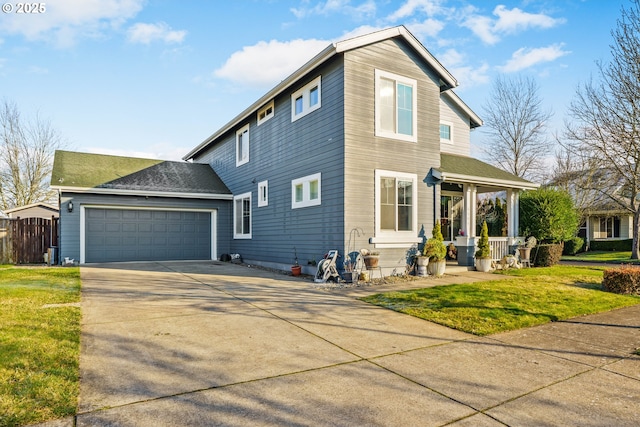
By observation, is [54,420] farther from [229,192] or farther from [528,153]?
[528,153]

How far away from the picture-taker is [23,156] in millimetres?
26016

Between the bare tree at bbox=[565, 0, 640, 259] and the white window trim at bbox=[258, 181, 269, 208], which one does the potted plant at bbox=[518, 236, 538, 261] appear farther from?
the white window trim at bbox=[258, 181, 269, 208]

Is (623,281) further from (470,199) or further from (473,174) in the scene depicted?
(473,174)

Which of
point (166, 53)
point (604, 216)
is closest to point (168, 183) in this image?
point (166, 53)

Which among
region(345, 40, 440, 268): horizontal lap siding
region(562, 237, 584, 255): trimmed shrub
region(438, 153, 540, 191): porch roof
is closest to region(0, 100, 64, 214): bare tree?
region(345, 40, 440, 268): horizontal lap siding

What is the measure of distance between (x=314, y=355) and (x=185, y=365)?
1.41 meters

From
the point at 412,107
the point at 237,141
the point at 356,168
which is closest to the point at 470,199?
the point at 412,107

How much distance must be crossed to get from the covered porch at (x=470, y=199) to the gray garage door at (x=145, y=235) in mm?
10355

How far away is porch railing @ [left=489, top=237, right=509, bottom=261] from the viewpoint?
43.9ft

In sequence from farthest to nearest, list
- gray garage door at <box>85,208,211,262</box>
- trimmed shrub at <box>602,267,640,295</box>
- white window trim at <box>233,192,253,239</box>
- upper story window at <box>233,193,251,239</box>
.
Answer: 1. upper story window at <box>233,193,251,239</box>
2. white window trim at <box>233,192,253,239</box>
3. gray garage door at <box>85,208,211,262</box>
4. trimmed shrub at <box>602,267,640,295</box>

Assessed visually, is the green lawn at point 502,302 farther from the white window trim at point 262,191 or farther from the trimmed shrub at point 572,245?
the trimmed shrub at point 572,245

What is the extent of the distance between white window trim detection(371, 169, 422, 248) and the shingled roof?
28.8 ft

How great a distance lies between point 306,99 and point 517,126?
924 inches

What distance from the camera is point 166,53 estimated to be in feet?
44.1
